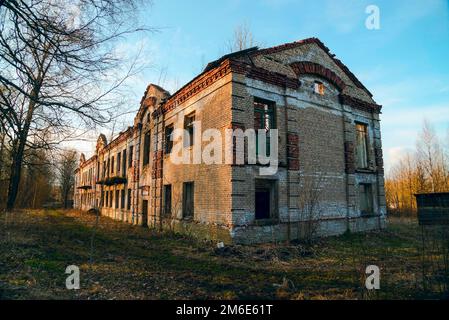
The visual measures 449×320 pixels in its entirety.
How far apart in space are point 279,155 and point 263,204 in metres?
2.04

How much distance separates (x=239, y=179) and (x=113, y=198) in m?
18.3

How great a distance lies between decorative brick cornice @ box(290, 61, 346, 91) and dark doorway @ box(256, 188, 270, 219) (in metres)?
5.54

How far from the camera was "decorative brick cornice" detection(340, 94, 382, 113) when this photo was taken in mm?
13977

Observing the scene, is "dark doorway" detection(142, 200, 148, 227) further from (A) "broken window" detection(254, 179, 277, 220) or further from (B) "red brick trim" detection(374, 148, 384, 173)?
(B) "red brick trim" detection(374, 148, 384, 173)

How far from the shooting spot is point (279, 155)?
11.1 meters

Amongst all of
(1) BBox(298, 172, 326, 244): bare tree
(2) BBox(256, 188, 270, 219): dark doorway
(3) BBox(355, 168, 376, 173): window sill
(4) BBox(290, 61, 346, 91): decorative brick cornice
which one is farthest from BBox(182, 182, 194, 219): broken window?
(3) BBox(355, 168, 376, 173): window sill

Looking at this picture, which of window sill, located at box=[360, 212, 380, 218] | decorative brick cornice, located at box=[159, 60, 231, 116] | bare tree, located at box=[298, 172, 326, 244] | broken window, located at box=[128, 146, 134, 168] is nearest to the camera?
decorative brick cornice, located at box=[159, 60, 231, 116]

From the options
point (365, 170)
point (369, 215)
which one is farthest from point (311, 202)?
point (365, 170)

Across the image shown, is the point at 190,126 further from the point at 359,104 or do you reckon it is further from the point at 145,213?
the point at 359,104
